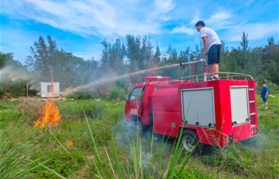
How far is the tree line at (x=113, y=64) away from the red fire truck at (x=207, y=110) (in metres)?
10.3

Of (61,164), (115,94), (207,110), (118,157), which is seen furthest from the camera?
(115,94)

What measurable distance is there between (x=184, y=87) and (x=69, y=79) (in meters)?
13.5

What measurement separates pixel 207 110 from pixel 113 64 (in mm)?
24000

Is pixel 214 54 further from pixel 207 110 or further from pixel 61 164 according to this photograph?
pixel 61 164

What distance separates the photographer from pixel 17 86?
1880 centimetres

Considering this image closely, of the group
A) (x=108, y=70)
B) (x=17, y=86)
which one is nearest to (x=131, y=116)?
(x=17, y=86)

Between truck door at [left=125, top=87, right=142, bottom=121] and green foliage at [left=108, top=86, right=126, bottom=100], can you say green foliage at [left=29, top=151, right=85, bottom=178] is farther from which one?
green foliage at [left=108, top=86, right=126, bottom=100]

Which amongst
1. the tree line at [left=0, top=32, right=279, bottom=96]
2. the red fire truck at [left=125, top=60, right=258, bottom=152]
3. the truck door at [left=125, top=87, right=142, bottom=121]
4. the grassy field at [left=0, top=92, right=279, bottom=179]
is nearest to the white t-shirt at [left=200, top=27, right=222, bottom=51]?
the red fire truck at [left=125, top=60, right=258, bottom=152]

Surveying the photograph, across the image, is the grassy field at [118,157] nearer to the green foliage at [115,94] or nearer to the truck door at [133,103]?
the truck door at [133,103]

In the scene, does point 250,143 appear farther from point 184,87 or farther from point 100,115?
point 100,115

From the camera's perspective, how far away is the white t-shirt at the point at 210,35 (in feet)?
16.8

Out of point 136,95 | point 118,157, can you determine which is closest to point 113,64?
point 136,95

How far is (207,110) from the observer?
443 centimetres

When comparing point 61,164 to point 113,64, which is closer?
point 61,164
